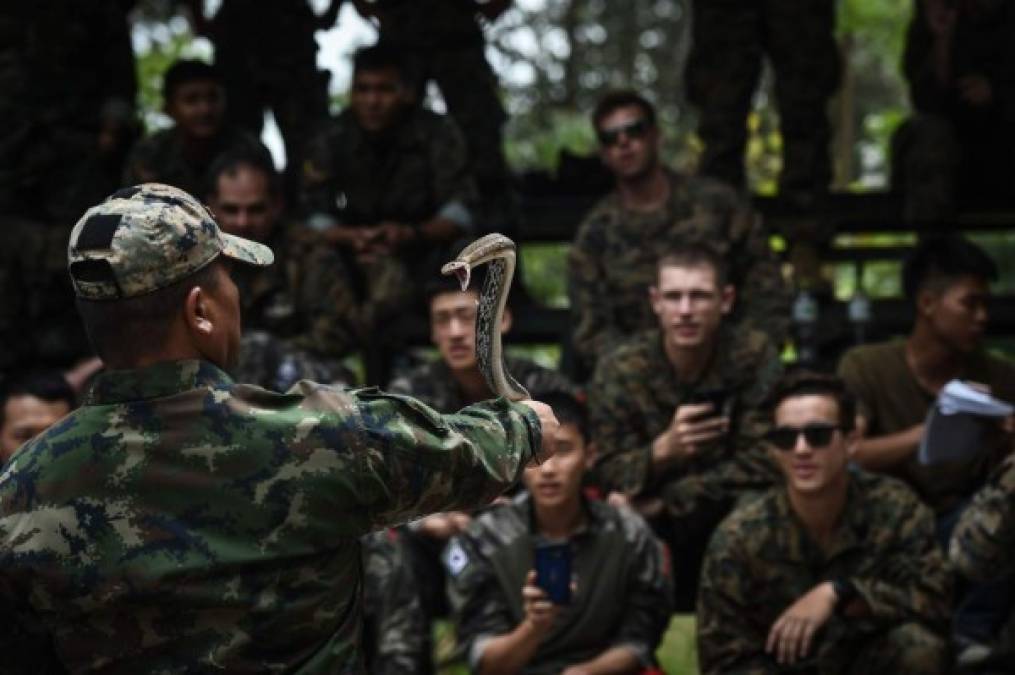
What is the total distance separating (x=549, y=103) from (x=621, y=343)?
13.8 m

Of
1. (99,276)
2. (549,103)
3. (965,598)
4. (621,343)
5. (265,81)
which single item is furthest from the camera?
(549,103)

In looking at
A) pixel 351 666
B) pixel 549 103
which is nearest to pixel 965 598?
pixel 351 666

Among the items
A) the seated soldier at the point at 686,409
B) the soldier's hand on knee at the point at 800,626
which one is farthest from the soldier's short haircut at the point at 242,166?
the soldier's hand on knee at the point at 800,626

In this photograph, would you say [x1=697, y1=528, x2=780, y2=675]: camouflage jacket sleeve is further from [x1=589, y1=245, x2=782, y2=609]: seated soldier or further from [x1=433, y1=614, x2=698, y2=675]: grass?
[x1=433, y1=614, x2=698, y2=675]: grass

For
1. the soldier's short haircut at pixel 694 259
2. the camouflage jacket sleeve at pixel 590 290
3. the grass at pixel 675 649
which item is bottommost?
the grass at pixel 675 649

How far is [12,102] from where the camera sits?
9.27m

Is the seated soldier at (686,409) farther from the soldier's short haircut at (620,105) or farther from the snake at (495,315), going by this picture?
the snake at (495,315)

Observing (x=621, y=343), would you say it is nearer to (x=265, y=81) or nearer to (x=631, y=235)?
(x=631, y=235)

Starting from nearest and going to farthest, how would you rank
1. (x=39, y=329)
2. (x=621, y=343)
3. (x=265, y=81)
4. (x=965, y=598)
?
(x=965, y=598), (x=621, y=343), (x=39, y=329), (x=265, y=81)

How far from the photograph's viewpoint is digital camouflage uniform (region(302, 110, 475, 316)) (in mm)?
8914

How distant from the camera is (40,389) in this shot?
748cm

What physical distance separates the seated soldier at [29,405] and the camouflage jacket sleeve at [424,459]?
3.80 meters

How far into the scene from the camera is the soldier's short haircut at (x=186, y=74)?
29.5 feet

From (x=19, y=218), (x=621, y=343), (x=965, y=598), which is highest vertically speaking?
(x=19, y=218)
